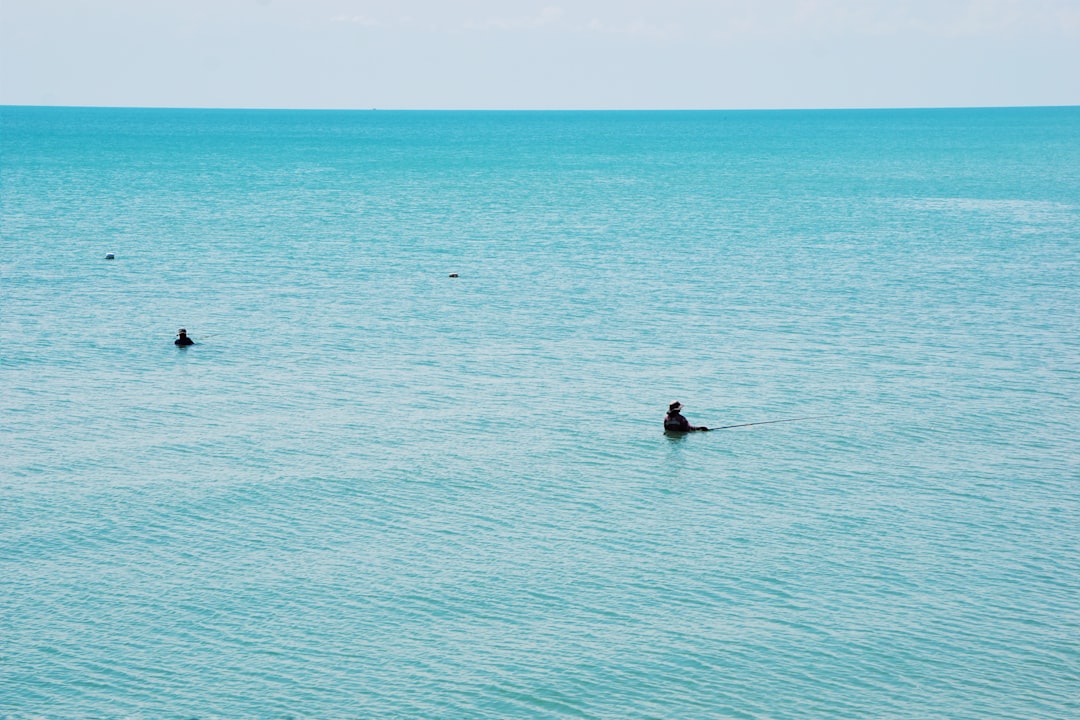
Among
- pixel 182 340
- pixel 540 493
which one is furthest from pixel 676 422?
pixel 182 340

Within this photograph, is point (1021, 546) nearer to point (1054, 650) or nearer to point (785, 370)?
point (1054, 650)

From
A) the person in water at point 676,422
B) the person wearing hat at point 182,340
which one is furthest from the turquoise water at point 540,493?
the person wearing hat at point 182,340

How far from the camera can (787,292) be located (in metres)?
88.8

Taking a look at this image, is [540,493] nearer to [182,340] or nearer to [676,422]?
[676,422]

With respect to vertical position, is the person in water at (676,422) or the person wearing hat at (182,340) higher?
the person in water at (676,422)

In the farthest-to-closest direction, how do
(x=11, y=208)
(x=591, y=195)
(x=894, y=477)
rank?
1. (x=591, y=195)
2. (x=11, y=208)
3. (x=894, y=477)

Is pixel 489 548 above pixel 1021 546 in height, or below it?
below


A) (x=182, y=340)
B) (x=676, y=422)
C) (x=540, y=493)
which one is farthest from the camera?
(x=182, y=340)

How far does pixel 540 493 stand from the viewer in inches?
1930

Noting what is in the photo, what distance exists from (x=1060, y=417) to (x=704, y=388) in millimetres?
15826

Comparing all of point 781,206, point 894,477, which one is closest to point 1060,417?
point 894,477

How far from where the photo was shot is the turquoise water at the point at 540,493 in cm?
3506

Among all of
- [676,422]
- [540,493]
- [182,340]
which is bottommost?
[540,493]

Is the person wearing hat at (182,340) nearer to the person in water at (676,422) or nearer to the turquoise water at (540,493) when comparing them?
the turquoise water at (540,493)
